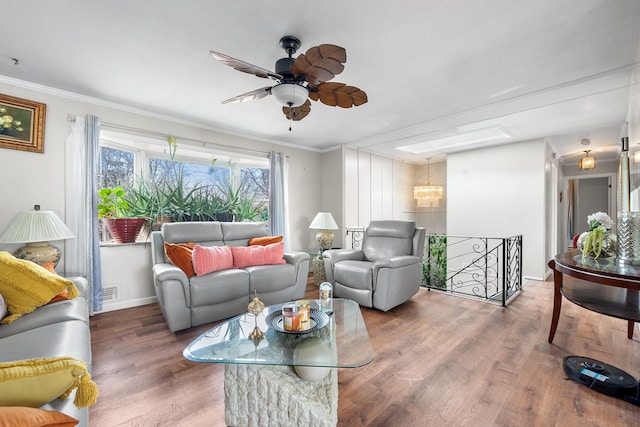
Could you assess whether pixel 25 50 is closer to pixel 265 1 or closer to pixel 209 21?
pixel 209 21

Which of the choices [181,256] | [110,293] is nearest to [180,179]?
[181,256]

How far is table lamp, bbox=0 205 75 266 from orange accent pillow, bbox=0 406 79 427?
2410 millimetres

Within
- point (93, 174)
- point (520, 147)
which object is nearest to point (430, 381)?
point (93, 174)

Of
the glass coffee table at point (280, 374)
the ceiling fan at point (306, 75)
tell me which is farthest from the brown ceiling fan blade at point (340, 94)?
the glass coffee table at point (280, 374)

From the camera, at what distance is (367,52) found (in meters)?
2.10

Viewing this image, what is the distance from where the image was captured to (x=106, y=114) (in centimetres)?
302

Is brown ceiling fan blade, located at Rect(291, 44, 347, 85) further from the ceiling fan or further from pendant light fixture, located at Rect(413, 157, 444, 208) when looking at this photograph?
pendant light fixture, located at Rect(413, 157, 444, 208)

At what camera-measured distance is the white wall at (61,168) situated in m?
2.54

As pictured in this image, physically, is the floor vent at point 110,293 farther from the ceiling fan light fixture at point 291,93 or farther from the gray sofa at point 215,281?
the ceiling fan light fixture at point 291,93

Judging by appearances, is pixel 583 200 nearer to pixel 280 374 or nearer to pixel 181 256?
pixel 280 374

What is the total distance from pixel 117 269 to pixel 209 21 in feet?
9.22

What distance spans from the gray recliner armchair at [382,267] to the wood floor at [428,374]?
26cm

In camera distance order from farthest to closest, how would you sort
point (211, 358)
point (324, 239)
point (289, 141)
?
point (289, 141) → point (324, 239) → point (211, 358)

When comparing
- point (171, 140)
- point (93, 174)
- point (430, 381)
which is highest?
point (171, 140)
